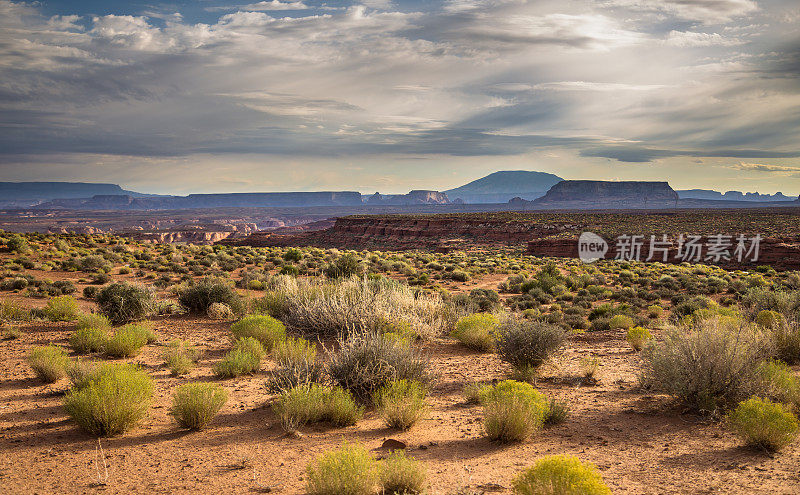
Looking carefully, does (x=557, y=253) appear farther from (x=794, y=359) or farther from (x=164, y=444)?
(x=164, y=444)

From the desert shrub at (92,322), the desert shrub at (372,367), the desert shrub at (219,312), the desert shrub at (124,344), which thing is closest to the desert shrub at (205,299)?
the desert shrub at (219,312)

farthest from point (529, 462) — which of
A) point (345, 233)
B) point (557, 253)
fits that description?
point (345, 233)

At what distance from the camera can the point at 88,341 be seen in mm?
9430

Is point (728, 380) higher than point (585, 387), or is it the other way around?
point (728, 380)

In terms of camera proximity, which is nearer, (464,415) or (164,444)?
(164,444)

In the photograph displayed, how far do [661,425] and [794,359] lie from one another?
15.8 ft

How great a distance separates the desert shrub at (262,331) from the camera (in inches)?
392

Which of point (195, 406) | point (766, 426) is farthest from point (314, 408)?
point (766, 426)

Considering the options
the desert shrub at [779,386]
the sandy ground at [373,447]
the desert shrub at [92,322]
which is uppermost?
the desert shrub at [779,386]

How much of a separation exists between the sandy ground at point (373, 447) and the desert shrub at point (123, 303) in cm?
425

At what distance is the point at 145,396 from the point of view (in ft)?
20.2

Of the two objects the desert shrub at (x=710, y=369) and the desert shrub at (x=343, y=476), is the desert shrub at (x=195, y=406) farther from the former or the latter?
the desert shrub at (x=710, y=369)

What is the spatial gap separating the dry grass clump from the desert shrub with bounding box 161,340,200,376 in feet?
7.94

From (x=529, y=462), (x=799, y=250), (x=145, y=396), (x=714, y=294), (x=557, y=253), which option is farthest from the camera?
(x=557, y=253)
